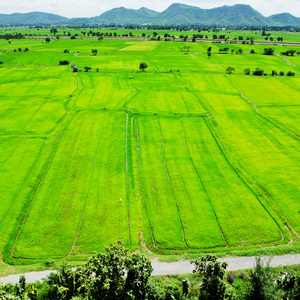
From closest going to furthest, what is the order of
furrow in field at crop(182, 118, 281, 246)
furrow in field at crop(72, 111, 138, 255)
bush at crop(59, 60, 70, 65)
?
furrow in field at crop(72, 111, 138, 255)
furrow in field at crop(182, 118, 281, 246)
bush at crop(59, 60, 70, 65)

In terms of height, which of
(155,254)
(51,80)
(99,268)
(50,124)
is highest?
(51,80)

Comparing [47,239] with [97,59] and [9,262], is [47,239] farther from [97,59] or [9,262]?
[97,59]

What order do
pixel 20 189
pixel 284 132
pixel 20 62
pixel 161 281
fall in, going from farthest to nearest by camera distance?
pixel 20 62 < pixel 284 132 < pixel 20 189 < pixel 161 281

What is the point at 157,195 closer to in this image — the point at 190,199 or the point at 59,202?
the point at 190,199

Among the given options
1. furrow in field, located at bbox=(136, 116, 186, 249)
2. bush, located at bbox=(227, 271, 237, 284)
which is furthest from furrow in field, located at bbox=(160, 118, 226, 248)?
bush, located at bbox=(227, 271, 237, 284)

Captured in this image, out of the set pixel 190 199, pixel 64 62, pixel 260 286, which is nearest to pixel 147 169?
pixel 190 199

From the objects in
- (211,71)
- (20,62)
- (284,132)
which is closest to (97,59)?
(20,62)

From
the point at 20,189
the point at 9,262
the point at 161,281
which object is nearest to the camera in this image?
the point at 161,281

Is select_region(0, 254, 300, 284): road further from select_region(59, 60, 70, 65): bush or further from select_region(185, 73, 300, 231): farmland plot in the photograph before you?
select_region(59, 60, 70, 65): bush
